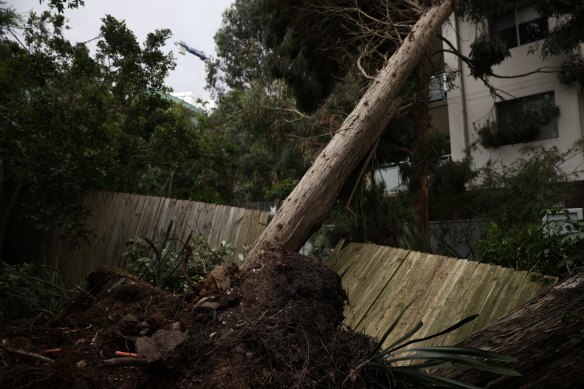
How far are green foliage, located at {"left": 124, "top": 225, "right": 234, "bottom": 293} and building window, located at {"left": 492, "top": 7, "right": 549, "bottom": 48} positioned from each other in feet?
37.4

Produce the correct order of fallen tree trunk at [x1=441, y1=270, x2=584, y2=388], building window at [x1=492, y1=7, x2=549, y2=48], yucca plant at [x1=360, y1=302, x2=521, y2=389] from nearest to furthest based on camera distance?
yucca plant at [x1=360, y1=302, x2=521, y2=389] → fallen tree trunk at [x1=441, y1=270, x2=584, y2=388] → building window at [x1=492, y1=7, x2=549, y2=48]

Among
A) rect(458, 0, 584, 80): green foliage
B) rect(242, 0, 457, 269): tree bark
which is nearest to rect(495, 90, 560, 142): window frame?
rect(458, 0, 584, 80): green foliage

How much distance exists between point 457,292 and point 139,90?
7.32m

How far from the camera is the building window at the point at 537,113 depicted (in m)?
13.0

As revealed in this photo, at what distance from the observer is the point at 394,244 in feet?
29.7

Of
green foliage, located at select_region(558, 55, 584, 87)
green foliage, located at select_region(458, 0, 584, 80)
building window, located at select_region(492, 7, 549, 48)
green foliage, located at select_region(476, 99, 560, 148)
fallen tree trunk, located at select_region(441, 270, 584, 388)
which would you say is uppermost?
building window, located at select_region(492, 7, 549, 48)

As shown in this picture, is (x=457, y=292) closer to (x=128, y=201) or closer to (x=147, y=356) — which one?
(x=147, y=356)

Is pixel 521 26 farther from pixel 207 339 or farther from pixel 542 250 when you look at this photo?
pixel 207 339

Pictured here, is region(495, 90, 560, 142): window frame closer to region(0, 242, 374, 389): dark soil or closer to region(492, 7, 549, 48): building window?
region(492, 7, 549, 48): building window

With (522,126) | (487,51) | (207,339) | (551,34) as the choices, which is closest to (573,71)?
(551,34)

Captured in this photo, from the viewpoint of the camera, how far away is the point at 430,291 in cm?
459

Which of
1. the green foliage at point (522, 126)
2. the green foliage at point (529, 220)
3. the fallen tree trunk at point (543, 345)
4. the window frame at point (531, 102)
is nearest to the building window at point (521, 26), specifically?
the window frame at point (531, 102)

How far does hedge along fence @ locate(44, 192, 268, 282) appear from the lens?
6.42m

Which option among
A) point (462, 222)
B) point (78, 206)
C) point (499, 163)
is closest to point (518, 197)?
point (462, 222)
